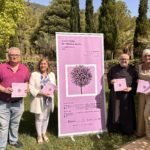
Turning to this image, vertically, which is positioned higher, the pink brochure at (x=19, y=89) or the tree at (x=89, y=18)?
the tree at (x=89, y=18)

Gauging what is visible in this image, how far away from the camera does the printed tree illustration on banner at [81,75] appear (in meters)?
6.81

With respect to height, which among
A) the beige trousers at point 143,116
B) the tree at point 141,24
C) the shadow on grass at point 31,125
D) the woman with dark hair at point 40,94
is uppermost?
the tree at point 141,24

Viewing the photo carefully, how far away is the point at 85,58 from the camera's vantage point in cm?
691

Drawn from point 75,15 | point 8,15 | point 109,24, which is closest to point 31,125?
point 8,15

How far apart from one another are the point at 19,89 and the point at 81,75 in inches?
63.3

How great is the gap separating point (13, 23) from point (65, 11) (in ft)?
53.9

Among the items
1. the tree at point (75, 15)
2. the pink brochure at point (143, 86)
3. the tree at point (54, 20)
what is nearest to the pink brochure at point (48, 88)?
the pink brochure at point (143, 86)

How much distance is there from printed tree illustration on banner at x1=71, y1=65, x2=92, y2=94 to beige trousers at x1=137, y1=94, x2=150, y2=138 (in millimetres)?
1160

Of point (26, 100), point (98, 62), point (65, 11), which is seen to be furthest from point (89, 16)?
point (98, 62)

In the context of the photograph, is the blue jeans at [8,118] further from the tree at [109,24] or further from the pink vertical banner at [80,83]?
the tree at [109,24]

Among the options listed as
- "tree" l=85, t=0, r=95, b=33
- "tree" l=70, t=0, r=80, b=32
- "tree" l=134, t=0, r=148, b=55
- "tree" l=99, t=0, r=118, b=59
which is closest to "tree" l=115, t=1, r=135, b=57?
"tree" l=99, t=0, r=118, b=59

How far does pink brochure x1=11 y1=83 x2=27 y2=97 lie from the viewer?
5.66m

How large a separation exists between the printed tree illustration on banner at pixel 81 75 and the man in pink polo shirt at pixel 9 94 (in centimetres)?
114

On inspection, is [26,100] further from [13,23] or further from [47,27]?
[47,27]
